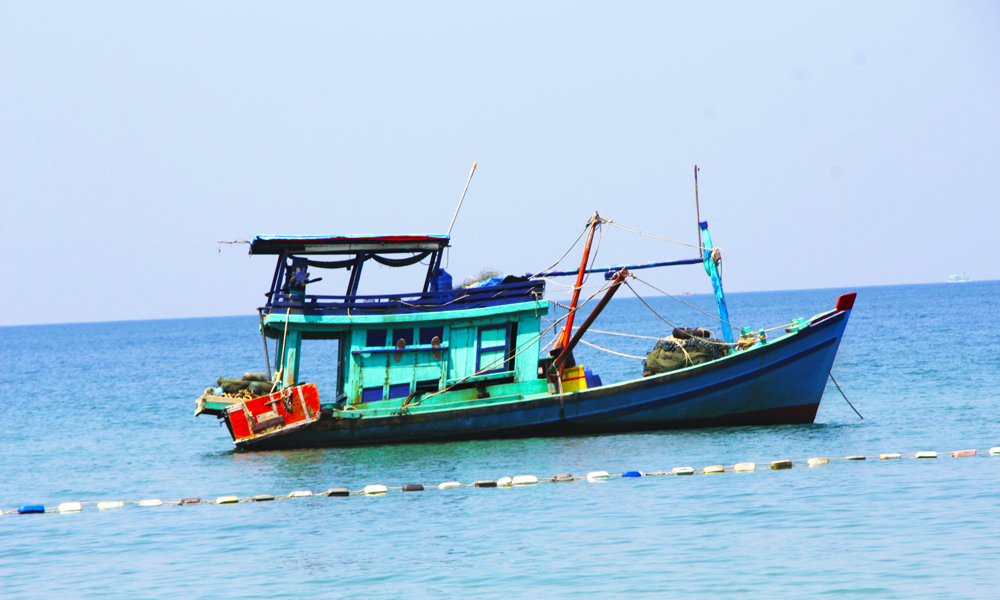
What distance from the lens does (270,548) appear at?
12.2 metres

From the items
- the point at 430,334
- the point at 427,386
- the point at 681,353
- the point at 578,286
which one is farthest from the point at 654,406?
the point at 430,334

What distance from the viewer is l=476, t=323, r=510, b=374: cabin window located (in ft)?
61.2

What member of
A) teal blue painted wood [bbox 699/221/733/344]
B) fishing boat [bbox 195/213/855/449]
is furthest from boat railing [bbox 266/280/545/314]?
teal blue painted wood [bbox 699/221/733/344]

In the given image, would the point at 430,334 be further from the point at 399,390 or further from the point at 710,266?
the point at 710,266

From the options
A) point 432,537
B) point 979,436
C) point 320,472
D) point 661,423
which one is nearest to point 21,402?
point 320,472

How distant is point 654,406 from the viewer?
62.2 ft

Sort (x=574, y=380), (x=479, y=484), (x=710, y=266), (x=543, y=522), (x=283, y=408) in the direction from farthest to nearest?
(x=710, y=266)
(x=574, y=380)
(x=283, y=408)
(x=479, y=484)
(x=543, y=522)

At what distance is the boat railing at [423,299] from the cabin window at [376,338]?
418 millimetres

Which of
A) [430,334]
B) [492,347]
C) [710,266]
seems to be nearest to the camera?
[430,334]

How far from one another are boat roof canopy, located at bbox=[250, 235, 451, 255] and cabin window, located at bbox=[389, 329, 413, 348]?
5.02 ft

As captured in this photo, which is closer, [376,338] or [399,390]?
[376,338]

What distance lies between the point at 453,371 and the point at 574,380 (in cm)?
246

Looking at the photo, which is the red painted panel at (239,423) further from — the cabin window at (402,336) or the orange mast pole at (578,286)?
the orange mast pole at (578,286)

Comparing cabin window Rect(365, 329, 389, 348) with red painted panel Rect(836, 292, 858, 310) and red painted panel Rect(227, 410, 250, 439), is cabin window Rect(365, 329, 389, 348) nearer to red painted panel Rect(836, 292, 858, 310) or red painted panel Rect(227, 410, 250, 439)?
red painted panel Rect(227, 410, 250, 439)
